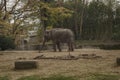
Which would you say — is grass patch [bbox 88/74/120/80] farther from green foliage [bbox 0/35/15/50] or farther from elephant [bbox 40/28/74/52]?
green foliage [bbox 0/35/15/50]

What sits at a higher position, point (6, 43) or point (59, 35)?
point (59, 35)

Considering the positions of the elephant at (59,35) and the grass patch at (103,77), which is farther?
the elephant at (59,35)

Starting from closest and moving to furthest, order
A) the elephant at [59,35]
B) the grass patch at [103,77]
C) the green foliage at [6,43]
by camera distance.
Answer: the grass patch at [103,77] < the elephant at [59,35] < the green foliage at [6,43]

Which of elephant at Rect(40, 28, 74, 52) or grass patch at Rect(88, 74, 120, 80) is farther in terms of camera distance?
elephant at Rect(40, 28, 74, 52)

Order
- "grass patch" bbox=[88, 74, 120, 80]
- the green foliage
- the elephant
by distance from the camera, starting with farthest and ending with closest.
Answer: the green foliage
the elephant
"grass patch" bbox=[88, 74, 120, 80]

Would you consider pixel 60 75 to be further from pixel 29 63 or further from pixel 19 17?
pixel 19 17

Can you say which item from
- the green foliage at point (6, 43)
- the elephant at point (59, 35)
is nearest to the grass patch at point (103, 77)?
the elephant at point (59, 35)

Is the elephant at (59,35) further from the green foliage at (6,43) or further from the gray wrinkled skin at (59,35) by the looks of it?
the green foliage at (6,43)

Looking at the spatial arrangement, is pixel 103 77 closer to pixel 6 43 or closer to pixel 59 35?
pixel 59 35

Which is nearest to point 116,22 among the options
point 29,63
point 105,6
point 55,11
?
point 105,6

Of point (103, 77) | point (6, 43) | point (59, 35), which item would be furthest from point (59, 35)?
point (103, 77)

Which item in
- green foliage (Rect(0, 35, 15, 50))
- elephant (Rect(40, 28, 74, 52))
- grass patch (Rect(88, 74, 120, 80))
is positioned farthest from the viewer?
green foliage (Rect(0, 35, 15, 50))

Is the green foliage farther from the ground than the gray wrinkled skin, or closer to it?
closer to it

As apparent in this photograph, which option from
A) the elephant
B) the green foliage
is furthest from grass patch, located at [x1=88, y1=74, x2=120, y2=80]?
the green foliage
